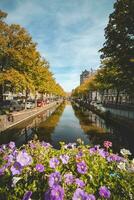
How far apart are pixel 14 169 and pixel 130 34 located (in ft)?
84.0

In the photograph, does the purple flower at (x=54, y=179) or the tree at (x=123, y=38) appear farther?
the tree at (x=123, y=38)

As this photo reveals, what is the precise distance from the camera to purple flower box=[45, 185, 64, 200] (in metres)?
3.51

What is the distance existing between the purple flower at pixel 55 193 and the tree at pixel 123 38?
23.3 m

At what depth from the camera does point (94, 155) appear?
5086 millimetres

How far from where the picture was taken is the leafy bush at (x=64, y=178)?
379cm

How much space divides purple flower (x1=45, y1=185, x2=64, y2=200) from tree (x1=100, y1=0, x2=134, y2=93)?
23292 mm

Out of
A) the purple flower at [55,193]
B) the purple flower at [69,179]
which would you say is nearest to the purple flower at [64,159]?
the purple flower at [69,179]

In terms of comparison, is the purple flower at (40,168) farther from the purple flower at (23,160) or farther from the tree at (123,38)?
the tree at (123,38)

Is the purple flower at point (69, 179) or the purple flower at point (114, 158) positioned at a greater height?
the purple flower at point (114, 158)

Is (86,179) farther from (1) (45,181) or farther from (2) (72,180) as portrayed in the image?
(1) (45,181)

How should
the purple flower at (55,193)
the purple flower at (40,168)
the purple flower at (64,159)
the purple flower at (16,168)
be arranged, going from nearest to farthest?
1. the purple flower at (55,193)
2. the purple flower at (16,168)
3. the purple flower at (40,168)
4. the purple flower at (64,159)

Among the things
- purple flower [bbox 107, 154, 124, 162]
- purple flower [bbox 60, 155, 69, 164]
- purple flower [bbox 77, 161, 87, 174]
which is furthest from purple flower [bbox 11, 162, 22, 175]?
purple flower [bbox 107, 154, 124, 162]

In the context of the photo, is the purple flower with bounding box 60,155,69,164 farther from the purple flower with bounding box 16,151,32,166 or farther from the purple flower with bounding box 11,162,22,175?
the purple flower with bounding box 11,162,22,175

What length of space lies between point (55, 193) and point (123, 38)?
25670 mm
